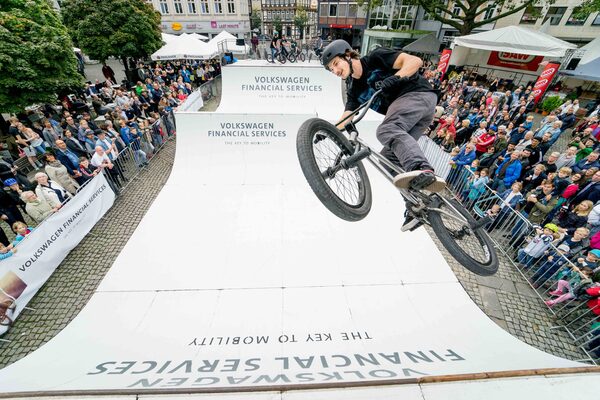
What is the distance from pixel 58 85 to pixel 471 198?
604 inches

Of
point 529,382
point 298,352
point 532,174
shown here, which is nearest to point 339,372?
point 298,352

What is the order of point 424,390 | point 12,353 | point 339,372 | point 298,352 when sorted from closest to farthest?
point 424,390
point 339,372
point 298,352
point 12,353

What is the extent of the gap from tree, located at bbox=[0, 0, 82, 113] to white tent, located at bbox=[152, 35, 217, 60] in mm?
8173

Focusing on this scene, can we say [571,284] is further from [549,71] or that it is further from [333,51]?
[549,71]

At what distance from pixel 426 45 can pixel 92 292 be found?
28798mm

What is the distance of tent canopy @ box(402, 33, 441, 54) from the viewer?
23.3 m

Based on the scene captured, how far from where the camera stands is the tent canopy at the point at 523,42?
42.5 feet

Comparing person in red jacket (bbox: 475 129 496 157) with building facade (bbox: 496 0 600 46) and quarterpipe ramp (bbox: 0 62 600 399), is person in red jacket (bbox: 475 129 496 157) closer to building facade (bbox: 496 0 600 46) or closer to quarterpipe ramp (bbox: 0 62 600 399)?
quarterpipe ramp (bbox: 0 62 600 399)

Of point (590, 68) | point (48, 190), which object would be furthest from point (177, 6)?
point (590, 68)

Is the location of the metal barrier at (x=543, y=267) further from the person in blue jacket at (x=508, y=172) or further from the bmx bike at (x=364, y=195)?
the bmx bike at (x=364, y=195)

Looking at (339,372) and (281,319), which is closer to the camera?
(339,372)

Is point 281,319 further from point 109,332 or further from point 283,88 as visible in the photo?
point 283,88

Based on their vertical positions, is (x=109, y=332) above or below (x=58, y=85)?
below

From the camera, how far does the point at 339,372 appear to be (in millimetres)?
2748
